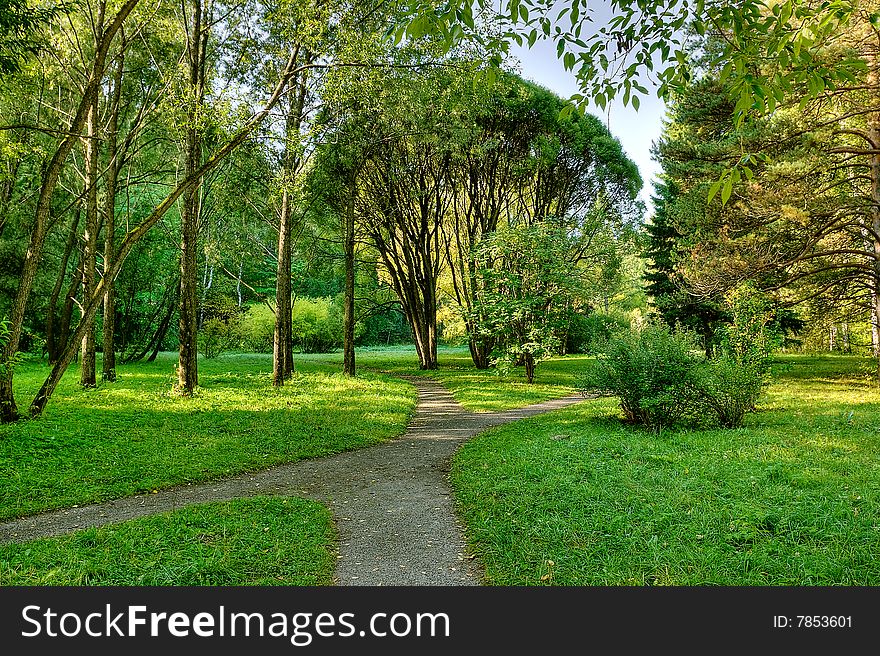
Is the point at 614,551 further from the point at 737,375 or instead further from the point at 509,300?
the point at 509,300

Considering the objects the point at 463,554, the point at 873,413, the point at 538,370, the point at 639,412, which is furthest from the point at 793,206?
the point at 463,554

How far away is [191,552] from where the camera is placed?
4.35 m

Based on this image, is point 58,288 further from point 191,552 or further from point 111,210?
point 191,552

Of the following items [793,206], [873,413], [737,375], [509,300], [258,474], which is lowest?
[258,474]

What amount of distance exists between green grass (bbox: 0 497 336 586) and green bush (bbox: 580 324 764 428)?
5.77 m

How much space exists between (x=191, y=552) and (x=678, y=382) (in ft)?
24.5

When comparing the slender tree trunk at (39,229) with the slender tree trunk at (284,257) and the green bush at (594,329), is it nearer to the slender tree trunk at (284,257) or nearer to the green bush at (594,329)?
the slender tree trunk at (284,257)

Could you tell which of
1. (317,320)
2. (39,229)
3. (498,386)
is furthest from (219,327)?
(39,229)

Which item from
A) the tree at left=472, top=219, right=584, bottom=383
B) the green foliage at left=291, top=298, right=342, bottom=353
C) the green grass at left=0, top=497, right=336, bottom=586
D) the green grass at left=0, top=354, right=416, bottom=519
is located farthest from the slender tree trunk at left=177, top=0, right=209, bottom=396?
the green foliage at left=291, top=298, right=342, bottom=353

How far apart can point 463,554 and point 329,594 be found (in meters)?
1.34

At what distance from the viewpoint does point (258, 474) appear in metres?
7.39

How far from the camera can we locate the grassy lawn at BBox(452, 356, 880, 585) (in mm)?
3748

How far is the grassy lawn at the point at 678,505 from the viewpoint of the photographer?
148 inches

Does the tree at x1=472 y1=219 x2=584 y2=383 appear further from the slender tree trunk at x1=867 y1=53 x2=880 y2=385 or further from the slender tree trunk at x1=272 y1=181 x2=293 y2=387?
the slender tree trunk at x1=867 y1=53 x2=880 y2=385
